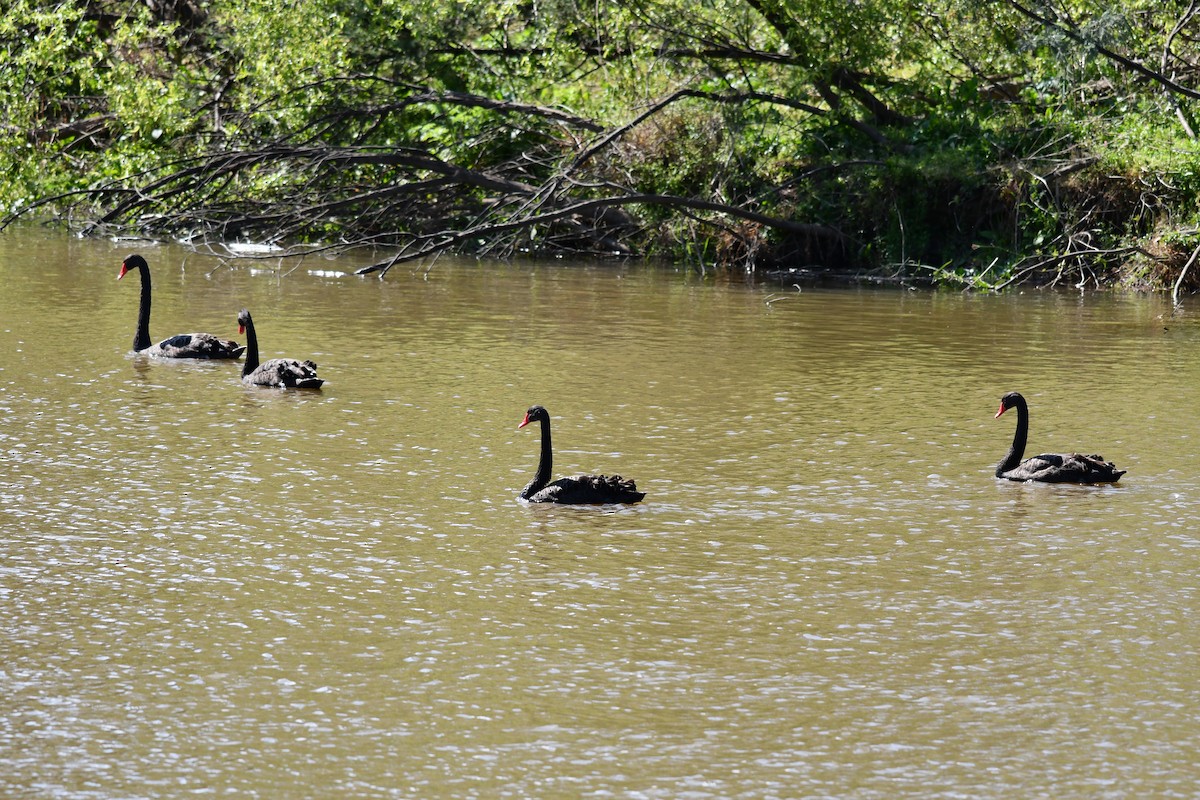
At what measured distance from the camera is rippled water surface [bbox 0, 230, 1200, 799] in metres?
6.71

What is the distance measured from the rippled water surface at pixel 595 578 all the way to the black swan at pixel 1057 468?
0.49 feet

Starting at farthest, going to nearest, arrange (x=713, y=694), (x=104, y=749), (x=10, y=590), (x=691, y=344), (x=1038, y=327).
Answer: (x=1038, y=327)
(x=691, y=344)
(x=10, y=590)
(x=713, y=694)
(x=104, y=749)

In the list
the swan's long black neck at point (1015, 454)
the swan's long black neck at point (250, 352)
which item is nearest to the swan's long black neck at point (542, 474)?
the swan's long black neck at point (1015, 454)

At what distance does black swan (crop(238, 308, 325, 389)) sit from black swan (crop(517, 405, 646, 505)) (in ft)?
14.3

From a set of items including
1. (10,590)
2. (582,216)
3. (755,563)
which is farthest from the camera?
(582,216)

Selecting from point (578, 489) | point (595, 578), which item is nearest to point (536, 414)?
point (578, 489)

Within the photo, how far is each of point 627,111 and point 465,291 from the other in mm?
4264

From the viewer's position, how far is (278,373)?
14.6 metres

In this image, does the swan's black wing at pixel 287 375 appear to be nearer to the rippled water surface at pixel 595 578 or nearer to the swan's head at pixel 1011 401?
the rippled water surface at pixel 595 578

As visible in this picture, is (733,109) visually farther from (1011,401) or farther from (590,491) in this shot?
(590,491)

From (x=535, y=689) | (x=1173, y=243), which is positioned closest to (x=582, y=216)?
(x=1173, y=243)

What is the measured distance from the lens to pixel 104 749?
663 cm

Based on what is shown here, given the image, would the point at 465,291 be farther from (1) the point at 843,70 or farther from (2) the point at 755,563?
(2) the point at 755,563

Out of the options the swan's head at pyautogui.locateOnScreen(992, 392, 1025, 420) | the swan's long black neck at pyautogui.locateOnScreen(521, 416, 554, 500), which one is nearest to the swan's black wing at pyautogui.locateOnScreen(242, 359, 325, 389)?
the swan's long black neck at pyautogui.locateOnScreen(521, 416, 554, 500)
